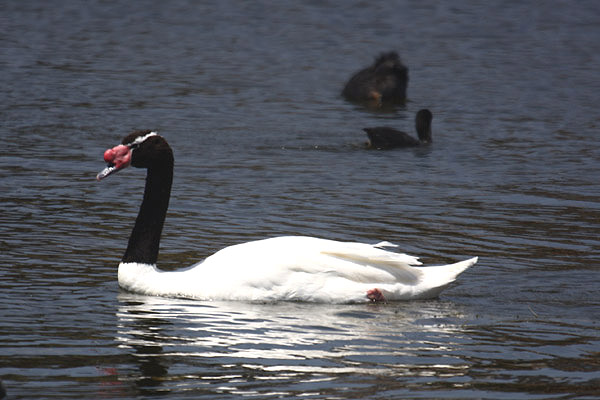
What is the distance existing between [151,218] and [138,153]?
0.56 meters

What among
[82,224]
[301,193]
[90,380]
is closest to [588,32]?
[301,193]

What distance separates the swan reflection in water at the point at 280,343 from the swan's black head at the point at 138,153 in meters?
1.04

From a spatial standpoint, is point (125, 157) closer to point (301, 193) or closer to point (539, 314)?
point (539, 314)

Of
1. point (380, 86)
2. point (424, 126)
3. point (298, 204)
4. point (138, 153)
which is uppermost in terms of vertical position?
point (138, 153)

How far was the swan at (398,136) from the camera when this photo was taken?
17297mm

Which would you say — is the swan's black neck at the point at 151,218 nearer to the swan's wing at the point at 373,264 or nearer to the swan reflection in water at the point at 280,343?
the swan reflection in water at the point at 280,343

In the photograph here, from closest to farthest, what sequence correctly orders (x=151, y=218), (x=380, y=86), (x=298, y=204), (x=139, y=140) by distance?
(x=139, y=140) < (x=151, y=218) < (x=298, y=204) < (x=380, y=86)

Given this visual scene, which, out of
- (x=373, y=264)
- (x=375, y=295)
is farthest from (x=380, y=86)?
(x=375, y=295)

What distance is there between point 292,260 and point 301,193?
4.45m

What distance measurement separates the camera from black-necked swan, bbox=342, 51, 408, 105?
22641mm

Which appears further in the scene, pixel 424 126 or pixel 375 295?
pixel 424 126

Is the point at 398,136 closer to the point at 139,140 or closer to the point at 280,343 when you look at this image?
the point at 139,140

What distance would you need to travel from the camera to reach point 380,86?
22.7 meters

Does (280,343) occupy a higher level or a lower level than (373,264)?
lower
